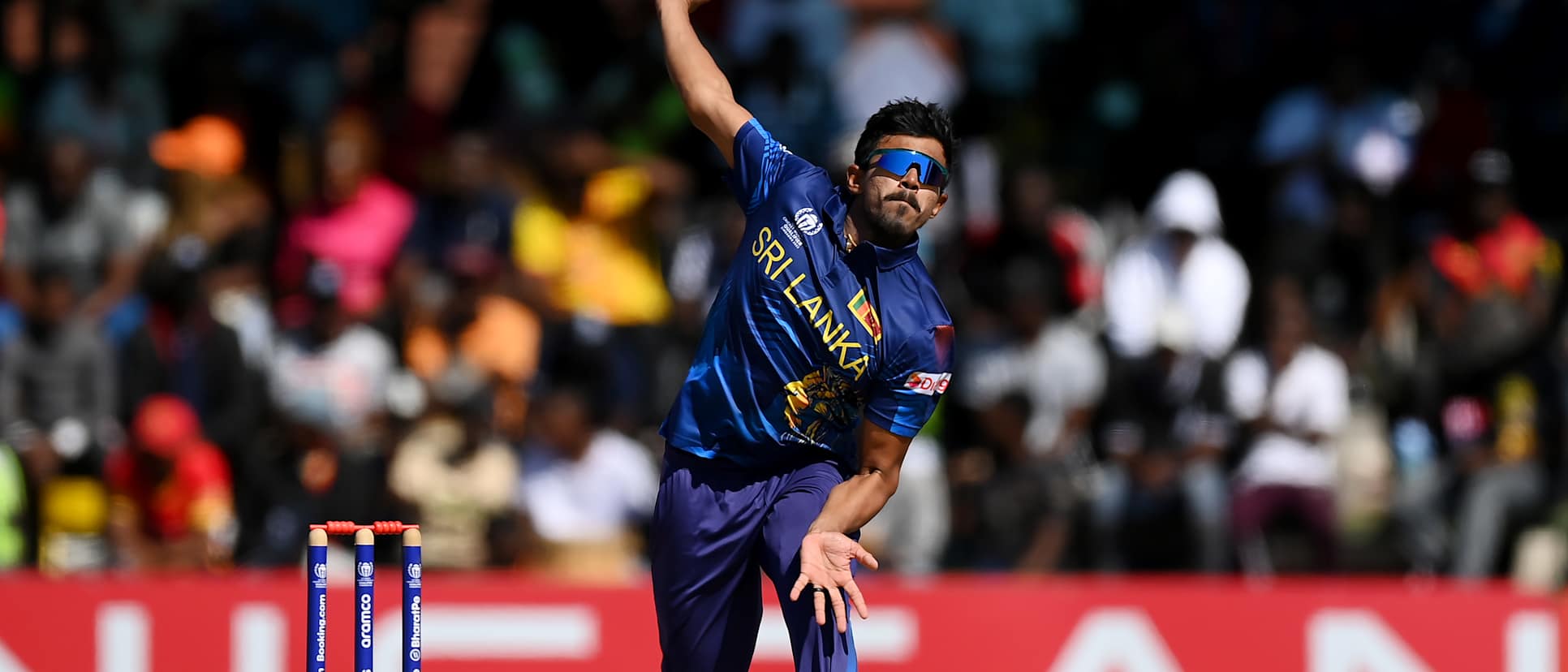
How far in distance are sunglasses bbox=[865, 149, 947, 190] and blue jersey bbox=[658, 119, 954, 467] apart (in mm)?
248

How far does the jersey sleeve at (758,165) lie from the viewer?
679 cm

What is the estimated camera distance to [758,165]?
6809 mm

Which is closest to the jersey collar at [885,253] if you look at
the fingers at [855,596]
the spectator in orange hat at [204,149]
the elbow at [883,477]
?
the elbow at [883,477]

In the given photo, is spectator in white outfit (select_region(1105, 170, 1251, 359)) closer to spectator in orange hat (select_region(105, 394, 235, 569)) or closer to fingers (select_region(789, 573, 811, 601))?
spectator in orange hat (select_region(105, 394, 235, 569))

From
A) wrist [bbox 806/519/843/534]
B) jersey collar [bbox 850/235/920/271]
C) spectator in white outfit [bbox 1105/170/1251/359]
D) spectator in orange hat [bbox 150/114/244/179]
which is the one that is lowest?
→ wrist [bbox 806/519/843/534]

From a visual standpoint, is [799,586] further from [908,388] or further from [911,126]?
[911,126]

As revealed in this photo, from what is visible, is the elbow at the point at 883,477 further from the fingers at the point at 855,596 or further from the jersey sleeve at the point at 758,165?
the jersey sleeve at the point at 758,165

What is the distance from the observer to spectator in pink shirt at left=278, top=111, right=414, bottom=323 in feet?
44.4

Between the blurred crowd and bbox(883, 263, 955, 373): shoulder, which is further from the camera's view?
the blurred crowd

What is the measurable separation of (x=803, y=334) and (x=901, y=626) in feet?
15.4

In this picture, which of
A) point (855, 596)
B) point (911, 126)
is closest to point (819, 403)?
point (855, 596)

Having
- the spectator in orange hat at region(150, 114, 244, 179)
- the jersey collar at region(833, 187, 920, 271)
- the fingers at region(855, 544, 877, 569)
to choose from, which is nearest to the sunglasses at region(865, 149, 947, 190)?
the jersey collar at region(833, 187, 920, 271)

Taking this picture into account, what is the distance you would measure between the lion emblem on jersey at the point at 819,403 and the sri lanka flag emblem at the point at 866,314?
0.58 ft

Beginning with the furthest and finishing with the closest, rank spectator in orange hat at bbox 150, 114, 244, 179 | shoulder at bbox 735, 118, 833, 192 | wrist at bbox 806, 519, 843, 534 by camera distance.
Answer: spectator in orange hat at bbox 150, 114, 244, 179, shoulder at bbox 735, 118, 833, 192, wrist at bbox 806, 519, 843, 534
